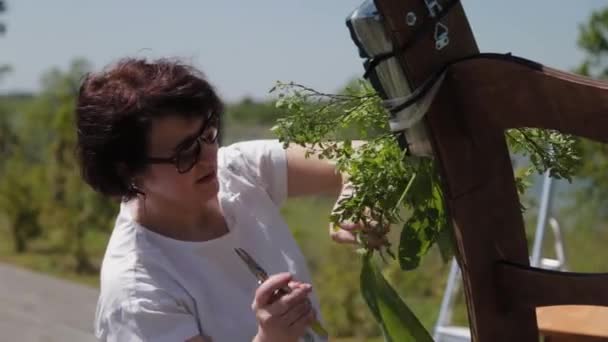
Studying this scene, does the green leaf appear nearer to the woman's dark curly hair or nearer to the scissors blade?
the scissors blade

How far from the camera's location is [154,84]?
1.88m

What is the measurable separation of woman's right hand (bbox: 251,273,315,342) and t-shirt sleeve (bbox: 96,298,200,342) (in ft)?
0.64

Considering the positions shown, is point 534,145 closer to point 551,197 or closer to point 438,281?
point 551,197

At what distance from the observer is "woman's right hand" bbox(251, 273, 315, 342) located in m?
1.55

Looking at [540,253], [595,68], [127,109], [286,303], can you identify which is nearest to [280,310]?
[286,303]

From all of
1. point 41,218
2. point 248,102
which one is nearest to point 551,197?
point 248,102

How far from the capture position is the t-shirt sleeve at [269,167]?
208 centimetres

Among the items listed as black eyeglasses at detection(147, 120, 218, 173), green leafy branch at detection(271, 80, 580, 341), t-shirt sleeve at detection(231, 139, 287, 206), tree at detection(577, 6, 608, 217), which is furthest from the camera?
tree at detection(577, 6, 608, 217)

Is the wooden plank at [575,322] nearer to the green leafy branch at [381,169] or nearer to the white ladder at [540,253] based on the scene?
the green leafy branch at [381,169]

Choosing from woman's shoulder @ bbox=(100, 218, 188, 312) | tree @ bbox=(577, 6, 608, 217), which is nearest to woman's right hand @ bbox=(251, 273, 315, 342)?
woman's shoulder @ bbox=(100, 218, 188, 312)

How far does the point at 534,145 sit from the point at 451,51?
27cm

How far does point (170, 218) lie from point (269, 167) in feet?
0.86

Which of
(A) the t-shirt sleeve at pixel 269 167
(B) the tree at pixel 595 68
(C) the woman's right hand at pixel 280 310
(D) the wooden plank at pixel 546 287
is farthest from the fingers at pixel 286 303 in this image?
(B) the tree at pixel 595 68

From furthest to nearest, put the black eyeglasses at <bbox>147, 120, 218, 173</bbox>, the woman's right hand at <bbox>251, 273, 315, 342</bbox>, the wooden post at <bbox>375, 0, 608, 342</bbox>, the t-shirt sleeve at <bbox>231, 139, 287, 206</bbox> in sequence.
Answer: the t-shirt sleeve at <bbox>231, 139, 287, 206</bbox> < the black eyeglasses at <bbox>147, 120, 218, 173</bbox> < the woman's right hand at <bbox>251, 273, 315, 342</bbox> < the wooden post at <bbox>375, 0, 608, 342</bbox>
